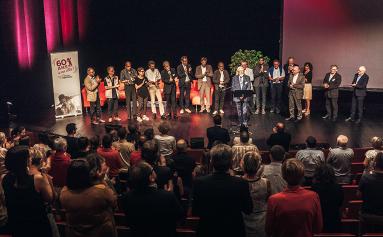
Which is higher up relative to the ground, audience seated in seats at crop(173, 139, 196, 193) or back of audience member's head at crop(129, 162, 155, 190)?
back of audience member's head at crop(129, 162, 155, 190)

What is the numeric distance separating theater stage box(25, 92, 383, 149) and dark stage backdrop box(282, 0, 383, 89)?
105 cm

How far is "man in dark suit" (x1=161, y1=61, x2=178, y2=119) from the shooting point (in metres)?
12.2

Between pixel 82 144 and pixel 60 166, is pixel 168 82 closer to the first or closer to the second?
pixel 82 144

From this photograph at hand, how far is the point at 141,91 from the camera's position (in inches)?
476

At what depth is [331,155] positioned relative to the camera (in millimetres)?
6598

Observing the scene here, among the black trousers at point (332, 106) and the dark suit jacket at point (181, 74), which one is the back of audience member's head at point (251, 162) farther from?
the dark suit jacket at point (181, 74)

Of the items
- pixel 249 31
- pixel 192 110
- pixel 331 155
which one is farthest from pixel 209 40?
pixel 331 155

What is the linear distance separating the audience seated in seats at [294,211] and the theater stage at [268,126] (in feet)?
19.6

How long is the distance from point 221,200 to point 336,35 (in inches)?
433

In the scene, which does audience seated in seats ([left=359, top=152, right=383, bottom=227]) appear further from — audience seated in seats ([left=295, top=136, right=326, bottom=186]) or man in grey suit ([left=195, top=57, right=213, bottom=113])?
man in grey suit ([left=195, top=57, right=213, bottom=113])

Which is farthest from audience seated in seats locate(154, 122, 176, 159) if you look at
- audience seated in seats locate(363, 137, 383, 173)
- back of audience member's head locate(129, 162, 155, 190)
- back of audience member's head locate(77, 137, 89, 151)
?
back of audience member's head locate(129, 162, 155, 190)

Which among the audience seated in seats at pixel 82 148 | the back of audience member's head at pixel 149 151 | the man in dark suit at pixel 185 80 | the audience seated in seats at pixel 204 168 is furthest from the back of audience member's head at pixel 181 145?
the man in dark suit at pixel 185 80

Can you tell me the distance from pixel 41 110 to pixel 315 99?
767cm

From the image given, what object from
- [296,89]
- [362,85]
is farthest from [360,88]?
[296,89]
